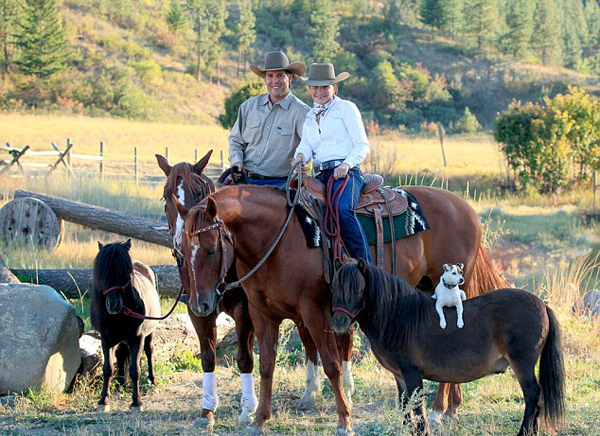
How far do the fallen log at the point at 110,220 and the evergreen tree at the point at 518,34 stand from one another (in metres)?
64.6

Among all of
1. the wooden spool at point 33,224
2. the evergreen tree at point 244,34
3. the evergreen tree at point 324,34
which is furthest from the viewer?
the evergreen tree at point 244,34

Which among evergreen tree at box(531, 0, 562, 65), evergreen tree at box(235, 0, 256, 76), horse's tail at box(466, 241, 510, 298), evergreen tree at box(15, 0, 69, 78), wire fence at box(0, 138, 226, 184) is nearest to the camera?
horse's tail at box(466, 241, 510, 298)

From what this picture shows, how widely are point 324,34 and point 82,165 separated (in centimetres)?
3768

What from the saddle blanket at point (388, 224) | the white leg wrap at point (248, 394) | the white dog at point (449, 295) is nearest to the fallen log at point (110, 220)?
the white leg wrap at point (248, 394)

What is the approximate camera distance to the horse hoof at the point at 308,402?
6.87 m

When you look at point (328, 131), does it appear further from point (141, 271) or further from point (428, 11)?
point (428, 11)

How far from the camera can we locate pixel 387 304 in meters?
5.09

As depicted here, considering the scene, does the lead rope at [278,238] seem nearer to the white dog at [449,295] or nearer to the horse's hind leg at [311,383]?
the white dog at [449,295]

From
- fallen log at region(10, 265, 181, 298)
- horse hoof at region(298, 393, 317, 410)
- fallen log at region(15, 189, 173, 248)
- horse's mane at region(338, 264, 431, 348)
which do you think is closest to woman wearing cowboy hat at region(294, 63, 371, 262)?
horse's mane at region(338, 264, 431, 348)

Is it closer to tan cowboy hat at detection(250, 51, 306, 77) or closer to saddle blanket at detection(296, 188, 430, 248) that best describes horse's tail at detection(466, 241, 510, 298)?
saddle blanket at detection(296, 188, 430, 248)

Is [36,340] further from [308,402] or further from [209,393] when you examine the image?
[308,402]

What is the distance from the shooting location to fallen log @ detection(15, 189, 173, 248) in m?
11.9

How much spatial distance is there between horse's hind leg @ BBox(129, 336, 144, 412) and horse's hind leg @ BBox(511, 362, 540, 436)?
3.34 metres

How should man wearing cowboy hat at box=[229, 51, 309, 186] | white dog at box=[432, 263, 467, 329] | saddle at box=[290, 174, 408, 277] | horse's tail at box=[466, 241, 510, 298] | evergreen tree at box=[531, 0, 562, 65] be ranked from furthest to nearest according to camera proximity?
evergreen tree at box=[531, 0, 562, 65] → man wearing cowboy hat at box=[229, 51, 309, 186] → horse's tail at box=[466, 241, 510, 298] → saddle at box=[290, 174, 408, 277] → white dog at box=[432, 263, 467, 329]
